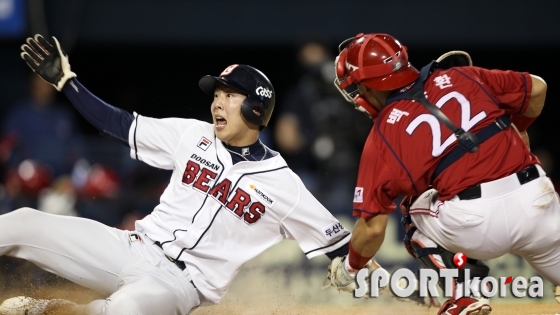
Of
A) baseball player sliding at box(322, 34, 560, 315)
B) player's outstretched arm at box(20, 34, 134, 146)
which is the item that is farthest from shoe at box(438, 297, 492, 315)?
player's outstretched arm at box(20, 34, 134, 146)

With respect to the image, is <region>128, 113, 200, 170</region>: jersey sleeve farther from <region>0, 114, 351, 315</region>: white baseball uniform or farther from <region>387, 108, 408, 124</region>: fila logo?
<region>387, 108, 408, 124</region>: fila logo

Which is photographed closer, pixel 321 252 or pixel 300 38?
pixel 321 252

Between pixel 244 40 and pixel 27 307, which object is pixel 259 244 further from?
pixel 244 40

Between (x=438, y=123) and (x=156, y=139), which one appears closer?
(x=438, y=123)

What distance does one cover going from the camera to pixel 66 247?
172 inches

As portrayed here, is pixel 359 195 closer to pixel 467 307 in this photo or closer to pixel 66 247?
pixel 467 307

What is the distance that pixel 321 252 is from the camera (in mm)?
4516

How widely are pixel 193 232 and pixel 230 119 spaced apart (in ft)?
2.21

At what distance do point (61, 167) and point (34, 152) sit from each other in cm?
32

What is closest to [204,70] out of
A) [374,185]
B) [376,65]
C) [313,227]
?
[313,227]

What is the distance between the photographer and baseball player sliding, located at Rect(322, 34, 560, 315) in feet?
13.2

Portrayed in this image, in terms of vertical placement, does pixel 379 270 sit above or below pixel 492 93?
below

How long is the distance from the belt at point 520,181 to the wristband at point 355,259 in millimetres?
600

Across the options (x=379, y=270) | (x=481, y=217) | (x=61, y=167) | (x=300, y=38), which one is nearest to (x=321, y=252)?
(x=379, y=270)
